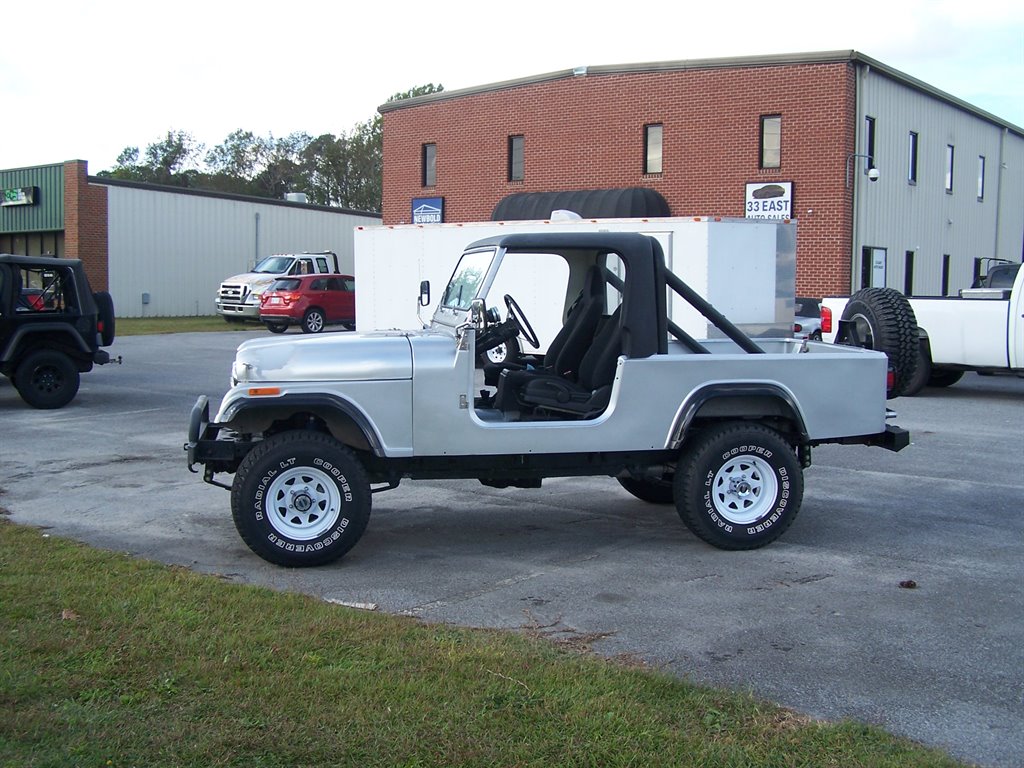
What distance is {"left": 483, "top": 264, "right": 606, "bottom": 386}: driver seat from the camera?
746cm

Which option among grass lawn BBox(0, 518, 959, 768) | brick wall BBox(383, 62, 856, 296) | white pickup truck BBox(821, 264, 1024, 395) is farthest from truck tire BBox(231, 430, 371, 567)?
brick wall BBox(383, 62, 856, 296)

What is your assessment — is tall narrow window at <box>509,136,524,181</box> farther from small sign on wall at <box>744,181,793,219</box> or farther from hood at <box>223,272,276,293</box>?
hood at <box>223,272,276,293</box>

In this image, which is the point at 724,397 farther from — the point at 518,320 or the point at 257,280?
the point at 257,280

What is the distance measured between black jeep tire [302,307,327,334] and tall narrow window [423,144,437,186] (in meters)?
6.00

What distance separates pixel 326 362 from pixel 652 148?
76.8 ft

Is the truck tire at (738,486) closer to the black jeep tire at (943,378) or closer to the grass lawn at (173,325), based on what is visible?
the black jeep tire at (943,378)

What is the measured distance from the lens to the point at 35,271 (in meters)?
14.1

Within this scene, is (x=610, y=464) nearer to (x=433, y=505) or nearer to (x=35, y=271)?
(x=433, y=505)

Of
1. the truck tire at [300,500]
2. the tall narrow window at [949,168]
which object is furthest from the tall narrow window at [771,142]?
the truck tire at [300,500]

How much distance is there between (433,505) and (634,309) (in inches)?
101

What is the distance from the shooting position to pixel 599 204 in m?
27.6

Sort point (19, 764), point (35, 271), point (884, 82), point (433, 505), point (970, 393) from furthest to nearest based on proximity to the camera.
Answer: point (884, 82)
point (970, 393)
point (35, 271)
point (433, 505)
point (19, 764)

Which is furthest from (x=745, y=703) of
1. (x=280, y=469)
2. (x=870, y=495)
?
(x=870, y=495)

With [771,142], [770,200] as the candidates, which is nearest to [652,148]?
[771,142]
